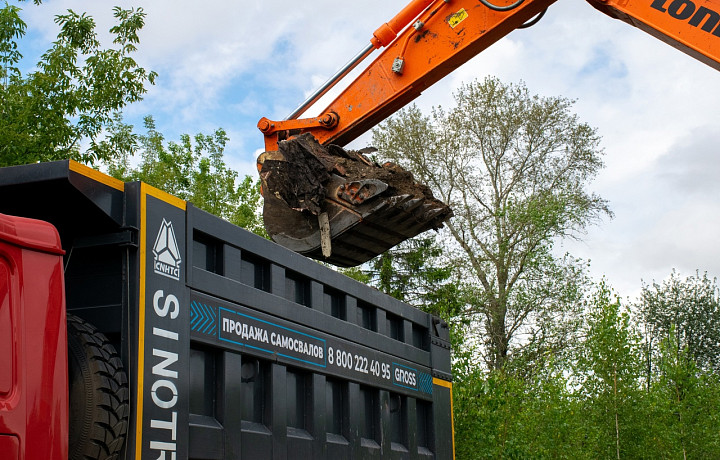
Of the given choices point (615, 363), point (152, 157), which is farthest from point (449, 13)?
point (152, 157)

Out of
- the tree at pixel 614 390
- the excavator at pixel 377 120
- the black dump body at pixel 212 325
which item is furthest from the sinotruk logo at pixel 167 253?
the tree at pixel 614 390

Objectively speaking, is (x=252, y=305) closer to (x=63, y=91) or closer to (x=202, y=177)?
(x=63, y=91)

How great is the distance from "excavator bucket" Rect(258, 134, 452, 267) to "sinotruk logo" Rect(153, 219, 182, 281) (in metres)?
2.43

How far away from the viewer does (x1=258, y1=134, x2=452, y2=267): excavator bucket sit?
19.4 feet

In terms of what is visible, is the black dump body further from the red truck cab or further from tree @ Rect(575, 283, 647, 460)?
tree @ Rect(575, 283, 647, 460)

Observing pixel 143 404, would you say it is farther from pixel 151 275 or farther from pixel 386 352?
pixel 386 352

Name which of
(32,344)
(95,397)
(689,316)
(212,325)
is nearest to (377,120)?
(212,325)

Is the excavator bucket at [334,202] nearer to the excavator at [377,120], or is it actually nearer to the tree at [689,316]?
the excavator at [377,120]

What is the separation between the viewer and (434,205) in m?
6.39

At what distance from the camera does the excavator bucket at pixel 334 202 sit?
5.91m

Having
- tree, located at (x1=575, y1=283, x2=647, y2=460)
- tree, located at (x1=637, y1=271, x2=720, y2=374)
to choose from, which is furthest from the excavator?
tree, located at (x1=637, y1=271, x2=720, y2=374)

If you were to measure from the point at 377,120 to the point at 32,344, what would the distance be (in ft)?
14.4

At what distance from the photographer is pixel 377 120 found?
22.4ft

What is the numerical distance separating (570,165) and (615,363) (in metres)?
11.4
